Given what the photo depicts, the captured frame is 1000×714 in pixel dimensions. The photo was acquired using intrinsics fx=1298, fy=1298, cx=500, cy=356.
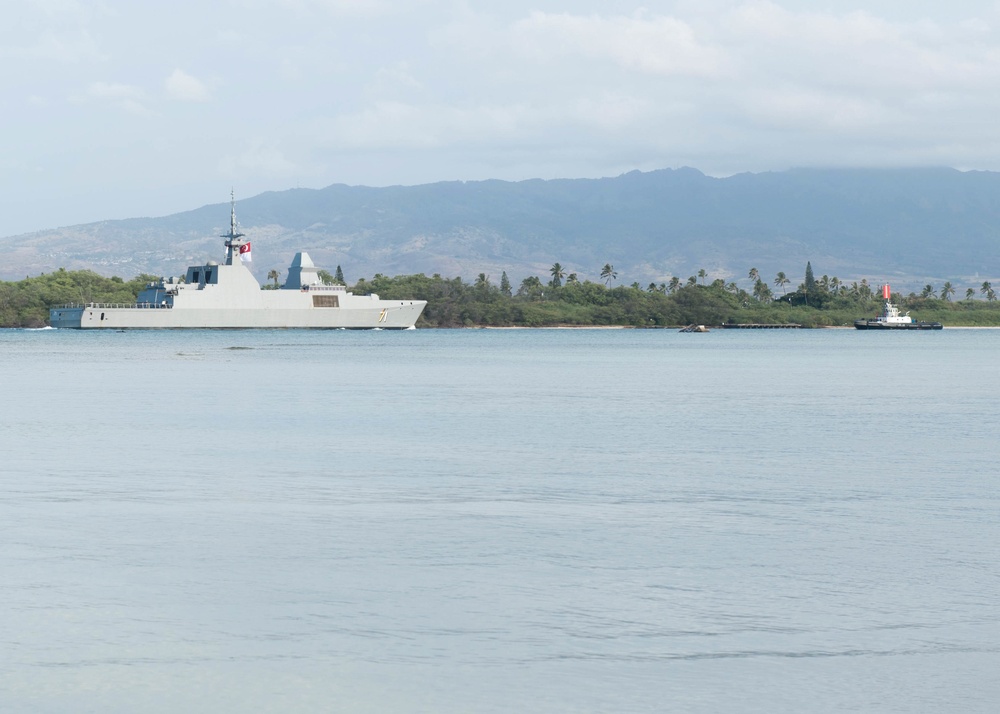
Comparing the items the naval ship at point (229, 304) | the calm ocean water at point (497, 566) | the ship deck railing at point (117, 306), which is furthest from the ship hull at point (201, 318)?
the calm ocean water at point (497, 566)

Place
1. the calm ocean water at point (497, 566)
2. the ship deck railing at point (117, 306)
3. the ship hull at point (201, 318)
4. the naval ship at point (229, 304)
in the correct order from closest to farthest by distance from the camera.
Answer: the calm ocean water at point (497, 566) → the naval ship at point (229, 304) → the ship hull at point (201, 318) → the ship deck railing at point (117, 306)

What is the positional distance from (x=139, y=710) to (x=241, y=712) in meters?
0.77

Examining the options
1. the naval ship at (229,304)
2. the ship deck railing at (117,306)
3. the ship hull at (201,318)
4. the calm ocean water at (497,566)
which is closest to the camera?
the calm ocean water at (497,566)

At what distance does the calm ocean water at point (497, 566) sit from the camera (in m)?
10.4

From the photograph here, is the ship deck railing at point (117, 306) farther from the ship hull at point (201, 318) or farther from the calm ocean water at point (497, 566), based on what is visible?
the calm ocean water at point (497, 566)

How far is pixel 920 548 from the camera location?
1617 cm

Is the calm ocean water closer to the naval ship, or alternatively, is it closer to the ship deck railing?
the naval ship

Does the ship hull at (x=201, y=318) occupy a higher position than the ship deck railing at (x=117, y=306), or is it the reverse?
the ship deck railing at (x=117, y=306)

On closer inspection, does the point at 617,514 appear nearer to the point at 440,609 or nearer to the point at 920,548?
the point at 920,548

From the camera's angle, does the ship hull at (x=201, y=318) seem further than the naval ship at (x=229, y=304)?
Yes

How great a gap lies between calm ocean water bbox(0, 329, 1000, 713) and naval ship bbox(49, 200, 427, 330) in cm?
12317

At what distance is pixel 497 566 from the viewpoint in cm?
1495

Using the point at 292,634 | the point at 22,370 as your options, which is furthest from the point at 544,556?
the point at 22,370

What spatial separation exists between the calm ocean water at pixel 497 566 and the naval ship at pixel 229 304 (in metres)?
123
